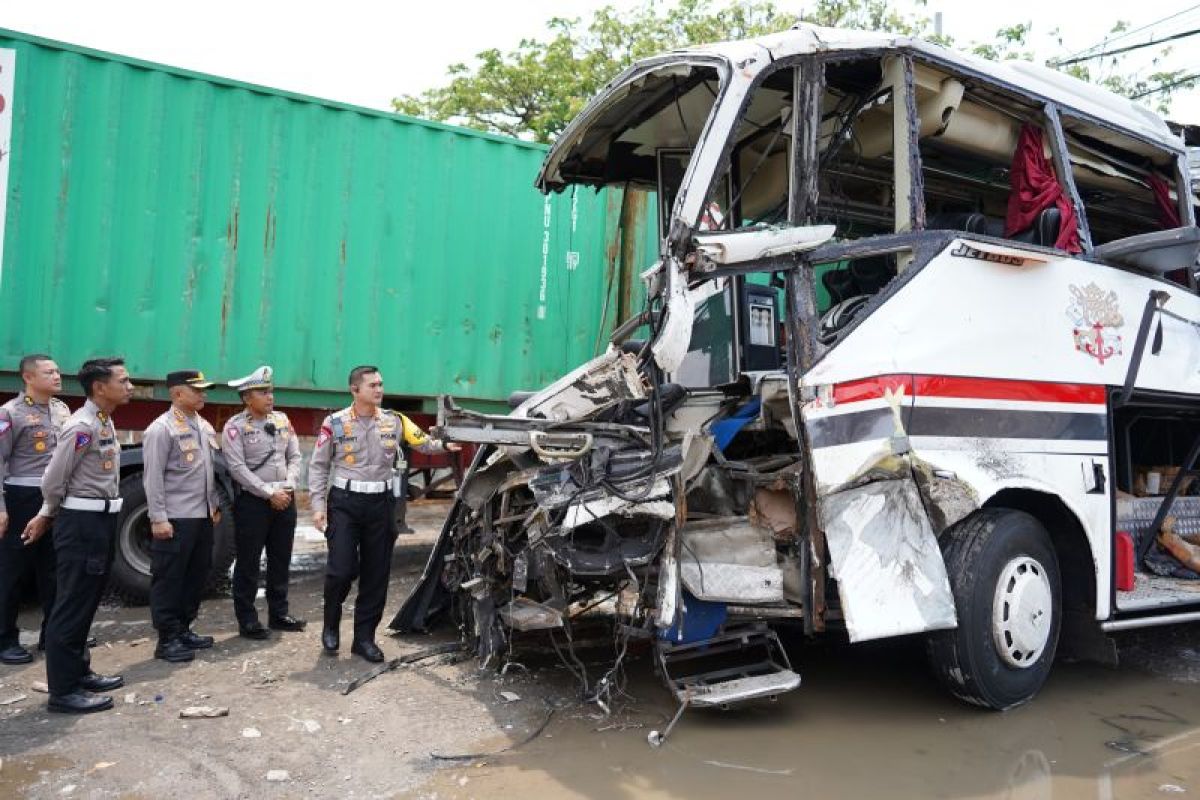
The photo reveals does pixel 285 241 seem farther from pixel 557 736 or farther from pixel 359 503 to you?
pixel 557 736

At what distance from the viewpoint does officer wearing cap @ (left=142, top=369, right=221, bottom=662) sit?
4590 millimetres

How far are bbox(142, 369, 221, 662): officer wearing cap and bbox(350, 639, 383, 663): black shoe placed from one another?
2.84 ft

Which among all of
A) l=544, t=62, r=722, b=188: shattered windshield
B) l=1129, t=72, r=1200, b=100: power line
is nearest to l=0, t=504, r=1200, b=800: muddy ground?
l=544, t=62, r=722, b=188: shattered windshield

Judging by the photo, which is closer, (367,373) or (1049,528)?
(1049,528)

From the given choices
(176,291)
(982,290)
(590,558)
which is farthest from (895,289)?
(176,291)

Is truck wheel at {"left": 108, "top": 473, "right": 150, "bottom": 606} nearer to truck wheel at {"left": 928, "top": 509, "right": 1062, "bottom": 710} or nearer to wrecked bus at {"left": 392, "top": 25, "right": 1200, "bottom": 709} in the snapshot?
wrecked bus at {"left": 392, "top": 25, "right": 1200, "bottom": 709}

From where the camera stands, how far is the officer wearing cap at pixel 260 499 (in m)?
5.10

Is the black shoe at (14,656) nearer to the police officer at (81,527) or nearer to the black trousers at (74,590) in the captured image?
the police officer at (81,527)

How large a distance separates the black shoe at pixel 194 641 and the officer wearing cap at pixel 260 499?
0.25 metres

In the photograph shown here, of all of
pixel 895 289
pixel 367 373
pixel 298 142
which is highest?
pixel 298 142

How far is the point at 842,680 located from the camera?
14.5ft

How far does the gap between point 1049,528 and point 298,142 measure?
535 centimetres

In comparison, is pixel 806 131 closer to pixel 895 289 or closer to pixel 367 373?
pixel 895 289

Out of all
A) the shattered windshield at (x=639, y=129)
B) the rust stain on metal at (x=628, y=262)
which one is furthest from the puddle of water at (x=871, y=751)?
the rust stain on metal at (x=628, y=262)
